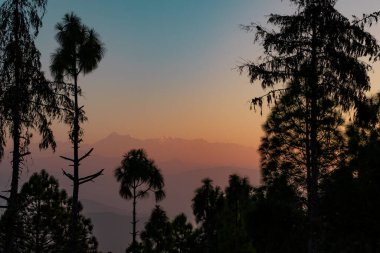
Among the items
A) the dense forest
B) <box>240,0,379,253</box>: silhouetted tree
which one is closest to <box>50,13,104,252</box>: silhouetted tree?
the dense forest

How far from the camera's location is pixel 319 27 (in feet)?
46.9

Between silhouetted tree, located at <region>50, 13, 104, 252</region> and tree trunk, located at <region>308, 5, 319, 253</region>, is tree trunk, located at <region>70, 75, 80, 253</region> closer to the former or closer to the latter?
silhouetted tree, located at <region>50, 13, 104, 252</region>

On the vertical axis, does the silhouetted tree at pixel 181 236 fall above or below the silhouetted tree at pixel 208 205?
below

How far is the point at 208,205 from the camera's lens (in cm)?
4691

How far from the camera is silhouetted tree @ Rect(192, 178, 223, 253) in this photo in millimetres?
46750

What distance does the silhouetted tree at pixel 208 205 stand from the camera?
4675cm

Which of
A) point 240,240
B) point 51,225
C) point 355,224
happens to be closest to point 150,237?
point 240,240

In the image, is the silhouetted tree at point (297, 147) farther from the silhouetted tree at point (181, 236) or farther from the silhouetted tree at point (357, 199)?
the silhouetted tree at point (181, 236)

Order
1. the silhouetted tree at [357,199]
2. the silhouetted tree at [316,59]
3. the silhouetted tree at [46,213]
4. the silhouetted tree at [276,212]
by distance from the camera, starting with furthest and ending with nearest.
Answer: the silhouetted tree at [46,213] → the silhouetted tree at [276,212] → the silhouetted tree at [357,199] → the silhouetted tree at [316,59]

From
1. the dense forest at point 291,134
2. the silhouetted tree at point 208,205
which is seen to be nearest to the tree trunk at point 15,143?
the dense forest at point 291,134

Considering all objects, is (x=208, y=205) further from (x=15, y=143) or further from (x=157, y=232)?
(x=15, y=143)

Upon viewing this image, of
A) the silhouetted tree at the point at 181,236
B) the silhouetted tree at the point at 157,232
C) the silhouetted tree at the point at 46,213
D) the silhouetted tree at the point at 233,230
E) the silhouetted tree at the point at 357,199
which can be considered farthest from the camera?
the silhouetted tree at the point at 181,236

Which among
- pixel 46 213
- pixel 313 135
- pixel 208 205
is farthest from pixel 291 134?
pixel 208 205

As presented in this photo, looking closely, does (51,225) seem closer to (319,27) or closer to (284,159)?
(284,159)
